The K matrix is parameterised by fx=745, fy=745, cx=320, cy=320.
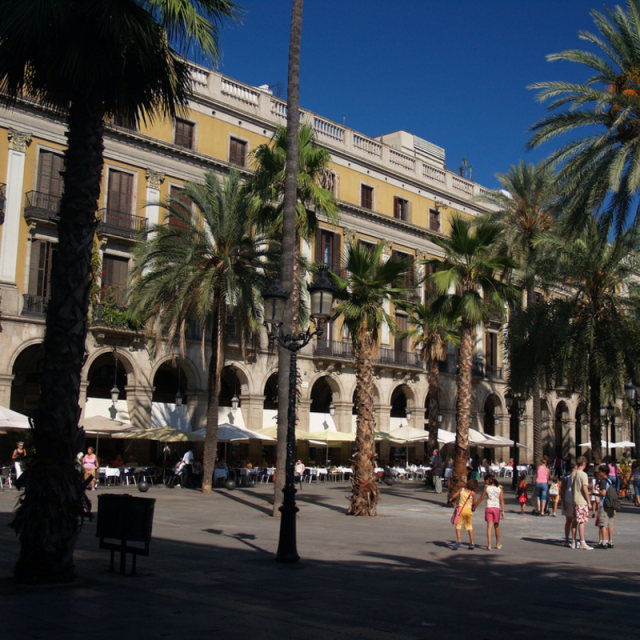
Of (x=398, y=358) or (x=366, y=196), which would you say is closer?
(x=366, y=196)

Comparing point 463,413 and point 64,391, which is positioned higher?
point 463,413

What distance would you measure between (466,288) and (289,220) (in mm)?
8248

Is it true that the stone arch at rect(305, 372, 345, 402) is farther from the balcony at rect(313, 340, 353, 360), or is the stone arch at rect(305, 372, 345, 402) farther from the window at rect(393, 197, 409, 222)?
the window at rect(393, 197, 409, 222)

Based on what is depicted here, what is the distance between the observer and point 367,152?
43625 millimetres

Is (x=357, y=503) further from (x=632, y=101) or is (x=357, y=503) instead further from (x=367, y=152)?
(x=367, y=152)

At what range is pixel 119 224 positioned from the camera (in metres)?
31.6

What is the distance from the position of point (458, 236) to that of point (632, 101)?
657 cm

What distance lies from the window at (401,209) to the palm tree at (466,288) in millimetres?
21454

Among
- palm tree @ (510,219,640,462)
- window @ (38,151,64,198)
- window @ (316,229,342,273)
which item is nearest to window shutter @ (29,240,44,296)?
window @ (38,151,64,198)

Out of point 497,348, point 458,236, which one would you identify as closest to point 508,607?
point 458,236

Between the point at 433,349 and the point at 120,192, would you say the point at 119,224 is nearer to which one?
the point at 120,192

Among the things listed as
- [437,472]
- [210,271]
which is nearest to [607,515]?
[210,271]

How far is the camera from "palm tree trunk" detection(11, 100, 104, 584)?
8266mm

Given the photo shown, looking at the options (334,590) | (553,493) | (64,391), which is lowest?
(334,590)
